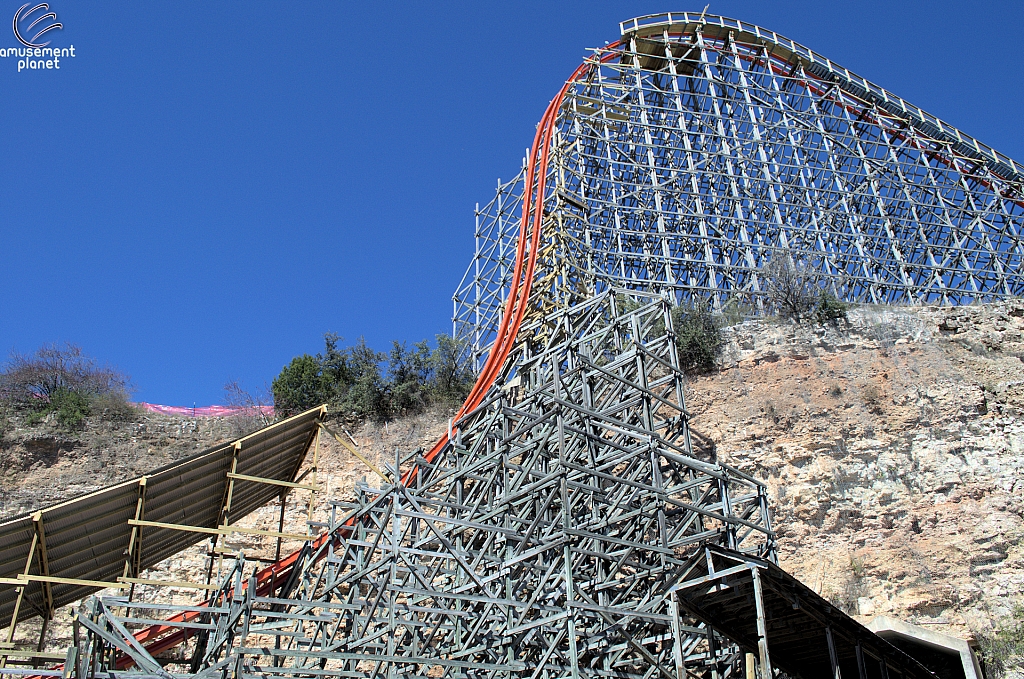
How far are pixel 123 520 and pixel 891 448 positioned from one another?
Answer: 10677 mm

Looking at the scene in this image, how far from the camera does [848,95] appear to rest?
72.9 feet

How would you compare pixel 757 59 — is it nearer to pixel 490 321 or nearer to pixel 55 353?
pixel 490 321

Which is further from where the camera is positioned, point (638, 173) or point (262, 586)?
point (638, 173)

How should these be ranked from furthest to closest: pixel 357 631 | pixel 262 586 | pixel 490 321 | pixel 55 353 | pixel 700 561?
1. pixel 55 353
2. pixel 490 321
3. pixel 262 586
4. pixel 357 631
5. pixel 700 561

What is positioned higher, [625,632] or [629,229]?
[629,229]

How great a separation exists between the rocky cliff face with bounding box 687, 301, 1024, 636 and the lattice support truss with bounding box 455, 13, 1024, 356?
2037 mm

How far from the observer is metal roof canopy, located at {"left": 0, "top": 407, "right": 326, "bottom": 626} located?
874 centimetres

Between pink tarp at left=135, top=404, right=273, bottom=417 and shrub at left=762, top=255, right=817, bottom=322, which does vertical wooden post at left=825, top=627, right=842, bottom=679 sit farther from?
pink tarp at left=135, top=404, right=273, bottom=417

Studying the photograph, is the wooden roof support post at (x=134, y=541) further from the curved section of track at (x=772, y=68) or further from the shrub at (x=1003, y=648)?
the shrub at (x=1003, y=648)

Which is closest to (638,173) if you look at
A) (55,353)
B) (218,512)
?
(218,512)

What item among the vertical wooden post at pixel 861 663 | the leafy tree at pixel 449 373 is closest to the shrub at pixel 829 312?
the leafy tree at pixel 449 373

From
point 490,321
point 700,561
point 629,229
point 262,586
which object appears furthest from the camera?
point 629,229

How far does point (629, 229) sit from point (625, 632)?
1132cm

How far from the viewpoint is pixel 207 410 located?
20531 millimetres
